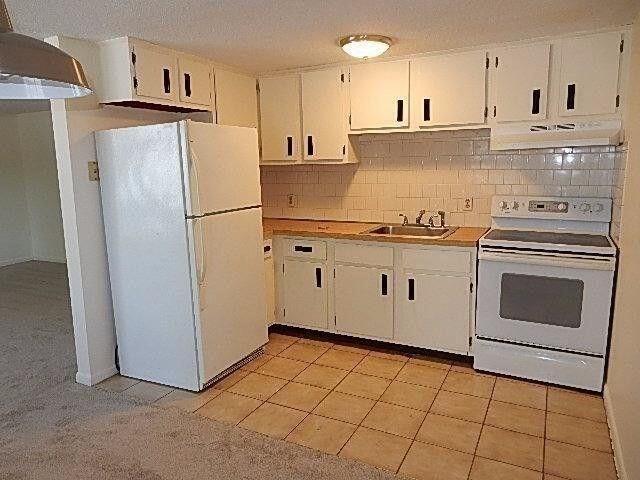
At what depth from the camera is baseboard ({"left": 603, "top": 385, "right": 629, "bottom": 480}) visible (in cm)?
210

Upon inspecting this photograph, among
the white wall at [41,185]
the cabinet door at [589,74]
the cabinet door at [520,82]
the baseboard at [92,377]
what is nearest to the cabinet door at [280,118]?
the cabinet door at [520,82]

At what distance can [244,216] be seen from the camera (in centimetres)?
321

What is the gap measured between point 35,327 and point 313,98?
127 inches

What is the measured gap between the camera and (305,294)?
3.80 metres

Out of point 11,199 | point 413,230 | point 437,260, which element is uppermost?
point 11,199

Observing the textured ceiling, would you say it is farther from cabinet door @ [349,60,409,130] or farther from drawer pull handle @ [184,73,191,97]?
cabinet door @ [349,60,409,130]

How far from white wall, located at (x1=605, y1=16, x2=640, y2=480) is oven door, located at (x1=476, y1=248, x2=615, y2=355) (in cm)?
11

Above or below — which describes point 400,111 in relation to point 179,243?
above

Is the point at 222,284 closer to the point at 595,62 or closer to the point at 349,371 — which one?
the point at 349,371

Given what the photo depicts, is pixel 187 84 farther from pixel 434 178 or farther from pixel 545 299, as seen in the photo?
pixel 545 299

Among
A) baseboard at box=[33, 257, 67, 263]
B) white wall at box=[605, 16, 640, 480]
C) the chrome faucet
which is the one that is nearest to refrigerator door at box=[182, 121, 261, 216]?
the chrome faucet

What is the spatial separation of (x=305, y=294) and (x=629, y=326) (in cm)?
221

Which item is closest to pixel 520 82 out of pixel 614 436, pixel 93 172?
pixel 614 436

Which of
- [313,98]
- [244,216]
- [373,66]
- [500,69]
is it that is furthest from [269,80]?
[500,69]
